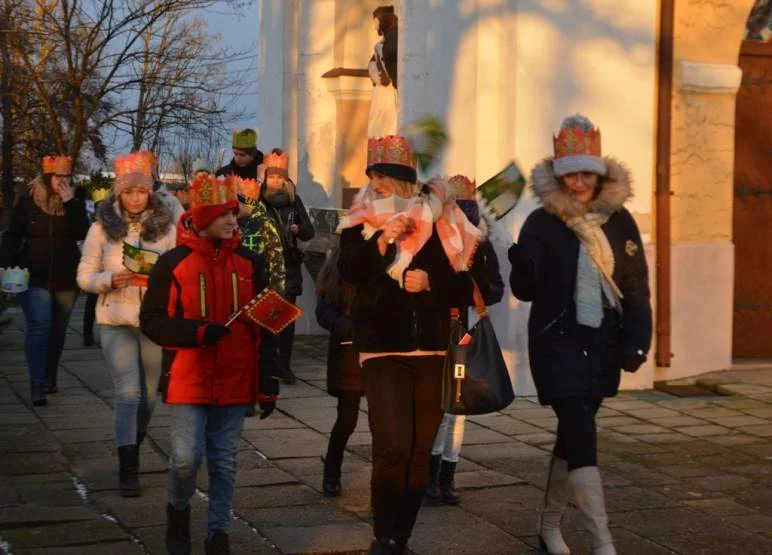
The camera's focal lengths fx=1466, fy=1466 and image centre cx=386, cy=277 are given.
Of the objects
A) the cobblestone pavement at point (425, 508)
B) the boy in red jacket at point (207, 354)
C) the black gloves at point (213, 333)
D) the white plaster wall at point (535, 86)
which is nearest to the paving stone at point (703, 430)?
the cobblestone pavement at point (425, 508)

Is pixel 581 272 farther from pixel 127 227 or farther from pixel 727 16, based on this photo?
pixel 727 16

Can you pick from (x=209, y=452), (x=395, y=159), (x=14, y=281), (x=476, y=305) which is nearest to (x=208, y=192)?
(x=395, y=159)

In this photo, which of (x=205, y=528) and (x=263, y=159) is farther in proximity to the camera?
(x=263, y=159)

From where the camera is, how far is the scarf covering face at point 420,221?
5.87 meters

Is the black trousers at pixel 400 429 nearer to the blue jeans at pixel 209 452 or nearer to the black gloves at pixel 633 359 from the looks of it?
A: the blue jeans at pixel 209 452

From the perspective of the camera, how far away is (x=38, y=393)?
1063 centimetres

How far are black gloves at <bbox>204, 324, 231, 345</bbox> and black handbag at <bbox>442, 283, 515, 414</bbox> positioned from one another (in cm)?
92

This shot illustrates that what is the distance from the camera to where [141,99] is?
2609 centimetres

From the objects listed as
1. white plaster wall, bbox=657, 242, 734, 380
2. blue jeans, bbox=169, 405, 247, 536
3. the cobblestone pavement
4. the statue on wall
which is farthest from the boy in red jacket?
the statue on wall

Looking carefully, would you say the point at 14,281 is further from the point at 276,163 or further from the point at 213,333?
Result: the point at 213,333

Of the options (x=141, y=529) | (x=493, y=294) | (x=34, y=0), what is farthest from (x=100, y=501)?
(x=34, y=0)

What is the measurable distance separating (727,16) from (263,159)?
3905 millimetres

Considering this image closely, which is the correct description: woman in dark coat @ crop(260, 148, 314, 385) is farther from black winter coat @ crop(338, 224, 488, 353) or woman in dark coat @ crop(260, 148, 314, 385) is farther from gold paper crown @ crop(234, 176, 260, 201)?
black winter coat @ crop(338, 224, 488, 353)

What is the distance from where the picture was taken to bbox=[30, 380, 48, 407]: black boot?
1061 centimetres
